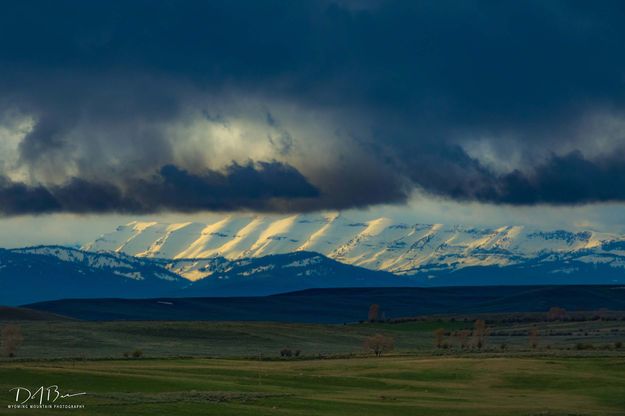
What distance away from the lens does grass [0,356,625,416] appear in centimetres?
7162

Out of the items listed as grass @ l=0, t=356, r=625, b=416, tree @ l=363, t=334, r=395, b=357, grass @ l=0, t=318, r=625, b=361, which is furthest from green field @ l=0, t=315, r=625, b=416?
tree @ l=363, t=334, r=395, b=357

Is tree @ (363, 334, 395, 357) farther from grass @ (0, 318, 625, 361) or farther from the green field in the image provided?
the green field

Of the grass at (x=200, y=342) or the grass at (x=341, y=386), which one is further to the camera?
the grass at (x=200, y=342)

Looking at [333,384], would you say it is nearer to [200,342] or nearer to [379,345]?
[379,345]

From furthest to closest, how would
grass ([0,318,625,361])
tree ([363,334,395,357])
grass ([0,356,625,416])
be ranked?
tree ([363,334,395,357])
grass ([0,318,625,361])
grass ([0,356,625,416])

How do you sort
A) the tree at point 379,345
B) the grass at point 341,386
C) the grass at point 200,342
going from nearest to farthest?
1. the grass at point 341,386
2. the grass at point 200,342
3. the tree at point 379,345

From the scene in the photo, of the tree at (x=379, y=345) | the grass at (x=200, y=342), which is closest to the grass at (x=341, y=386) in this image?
the grass at (x=200, y=342)

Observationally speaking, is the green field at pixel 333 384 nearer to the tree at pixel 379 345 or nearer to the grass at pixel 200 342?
the grass at pixel 200 342

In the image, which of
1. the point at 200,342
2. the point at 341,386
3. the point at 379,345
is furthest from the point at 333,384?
the point at 200,342

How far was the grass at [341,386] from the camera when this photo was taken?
7162 centimetres

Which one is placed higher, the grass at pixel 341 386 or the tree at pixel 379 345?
the tree at pixel 379 345

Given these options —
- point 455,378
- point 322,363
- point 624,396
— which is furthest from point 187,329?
point 624,396

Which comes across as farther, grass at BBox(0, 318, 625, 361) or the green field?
grass at BBox(0, 318, 625, 361)

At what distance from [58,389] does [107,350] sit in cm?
7308
